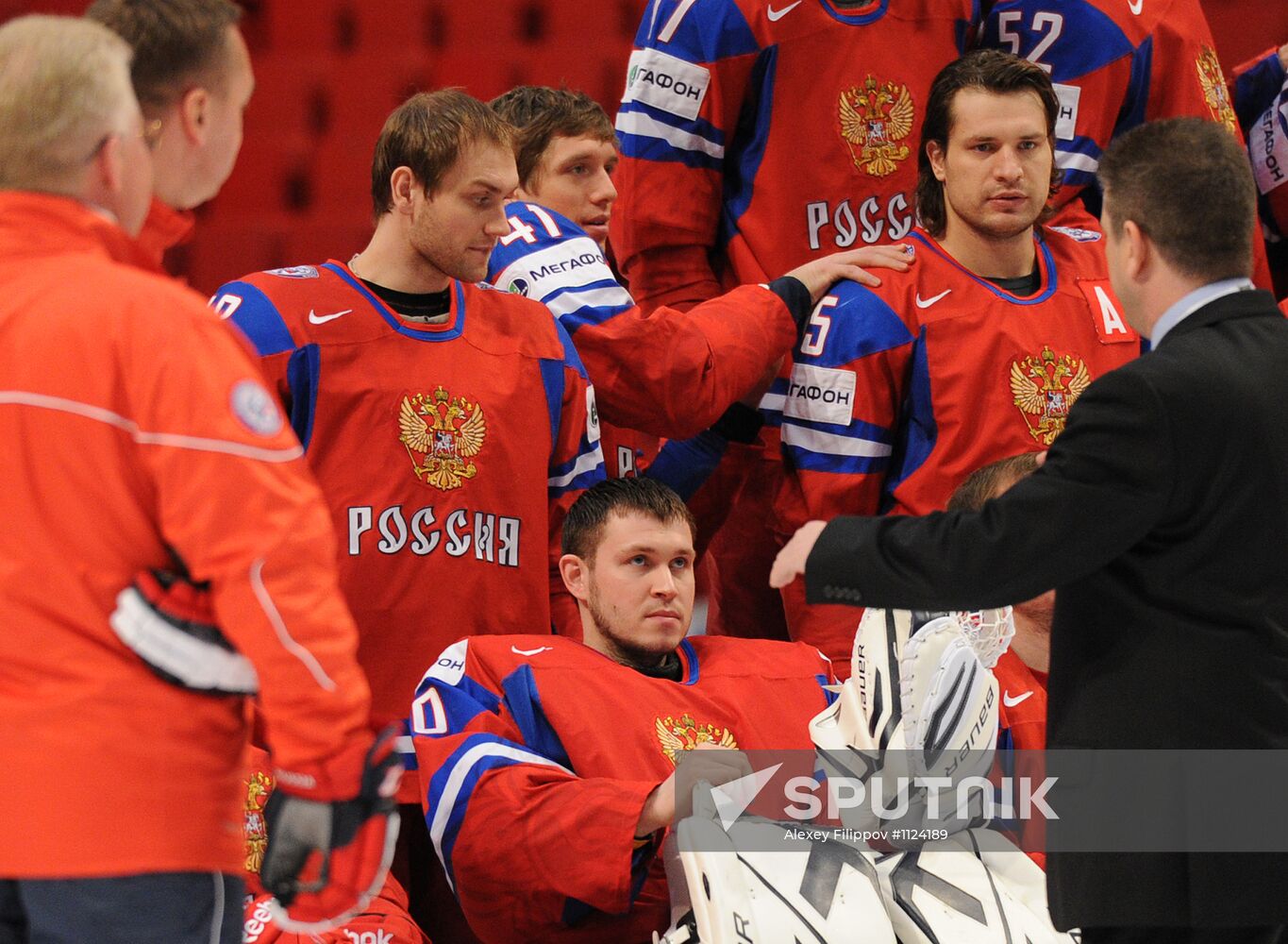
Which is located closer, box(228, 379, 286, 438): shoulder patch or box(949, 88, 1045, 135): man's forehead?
box(228, 379, 286, 438): shoulder patch

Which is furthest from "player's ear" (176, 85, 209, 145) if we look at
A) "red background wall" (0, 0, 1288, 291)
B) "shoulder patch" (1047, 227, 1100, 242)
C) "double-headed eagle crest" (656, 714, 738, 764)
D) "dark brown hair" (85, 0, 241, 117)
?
"red background wall" (0, 0, 1288, 291)

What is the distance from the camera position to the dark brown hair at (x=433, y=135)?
109 inches

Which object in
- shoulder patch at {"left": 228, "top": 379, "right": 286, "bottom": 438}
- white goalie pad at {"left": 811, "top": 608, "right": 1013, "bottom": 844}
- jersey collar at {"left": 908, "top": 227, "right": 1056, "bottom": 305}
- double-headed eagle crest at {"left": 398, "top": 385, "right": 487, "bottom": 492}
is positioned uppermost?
jersey collar at {"left": 908, "top": 227, "right": 1056, "bottom": 305}

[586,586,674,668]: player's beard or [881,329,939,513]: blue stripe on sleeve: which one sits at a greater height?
[881,329,939,513]: blue stripe on sleeve

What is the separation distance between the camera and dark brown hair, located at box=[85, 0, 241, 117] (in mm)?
1631

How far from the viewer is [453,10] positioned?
6.07 m

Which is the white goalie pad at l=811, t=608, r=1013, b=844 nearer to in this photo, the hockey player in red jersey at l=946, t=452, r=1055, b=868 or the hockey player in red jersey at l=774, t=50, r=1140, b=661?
the hockey player in red jersey at l=946, t=452, r=1055, b=868

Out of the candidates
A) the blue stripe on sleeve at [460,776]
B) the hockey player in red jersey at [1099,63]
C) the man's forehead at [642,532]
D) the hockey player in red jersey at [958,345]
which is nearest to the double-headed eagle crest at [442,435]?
the man's forehead at [642,532]

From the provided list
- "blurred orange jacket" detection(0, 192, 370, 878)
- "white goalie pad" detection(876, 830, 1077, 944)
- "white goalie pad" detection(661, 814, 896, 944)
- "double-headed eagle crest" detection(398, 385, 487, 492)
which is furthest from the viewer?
"double-headed eagle crest" detection(398, 385, 487, 492)

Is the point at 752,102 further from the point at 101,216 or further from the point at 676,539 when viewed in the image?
the point at 101,216

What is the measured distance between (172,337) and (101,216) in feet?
0.54

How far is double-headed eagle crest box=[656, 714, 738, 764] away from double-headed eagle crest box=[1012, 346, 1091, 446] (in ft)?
2.77

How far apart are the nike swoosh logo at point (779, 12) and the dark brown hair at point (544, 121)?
1.27 feet

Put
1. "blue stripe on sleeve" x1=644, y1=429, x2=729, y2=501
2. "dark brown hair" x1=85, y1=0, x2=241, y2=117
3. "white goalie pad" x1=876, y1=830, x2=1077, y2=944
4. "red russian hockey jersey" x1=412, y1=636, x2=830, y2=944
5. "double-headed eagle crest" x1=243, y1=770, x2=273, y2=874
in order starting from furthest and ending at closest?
"blue stripe on sleeve" x1=644, y1=429, x2=729, y2=501
"double-headed eagle crest" x1=243, y1=770, x2=273, y2=874
"red russian hockey jersey" x1=412, y1=636, x2=830, y2=944
"white goalie pad" x1=876, y1=830, x2=1077, y2=944
"dark brown hair" x1=85, y1=0, x2=241, y2=117
